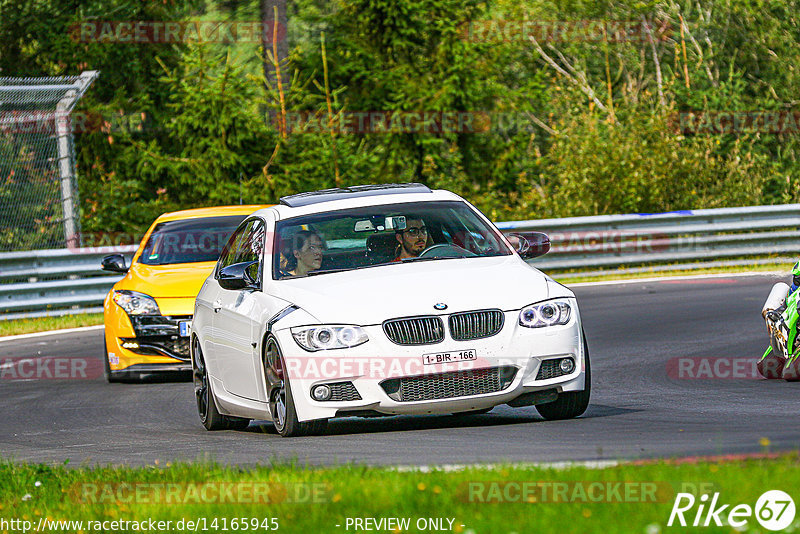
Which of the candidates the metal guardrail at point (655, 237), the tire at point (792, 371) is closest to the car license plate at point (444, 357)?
the tire at point (792, 371)

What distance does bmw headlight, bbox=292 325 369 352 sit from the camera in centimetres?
791

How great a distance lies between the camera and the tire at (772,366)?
33.6 ft

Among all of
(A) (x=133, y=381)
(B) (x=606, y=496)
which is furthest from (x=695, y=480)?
(A) (x=133, y=381)

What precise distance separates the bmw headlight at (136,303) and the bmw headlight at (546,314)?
18.1 feet

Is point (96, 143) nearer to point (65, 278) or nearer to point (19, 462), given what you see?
point (65, 278)

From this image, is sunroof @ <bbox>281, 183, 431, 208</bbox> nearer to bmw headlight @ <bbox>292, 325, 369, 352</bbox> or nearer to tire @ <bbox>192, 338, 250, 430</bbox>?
tire @ <bbox>192, 338, 250, 430</bbox>

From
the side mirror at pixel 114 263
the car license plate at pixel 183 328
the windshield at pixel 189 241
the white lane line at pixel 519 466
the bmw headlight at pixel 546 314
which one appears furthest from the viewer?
the windshield at pixel 189 241

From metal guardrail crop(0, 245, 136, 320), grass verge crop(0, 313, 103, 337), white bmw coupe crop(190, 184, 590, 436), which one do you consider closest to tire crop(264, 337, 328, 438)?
white bmw coupe crop(190, 184, 590, 436)

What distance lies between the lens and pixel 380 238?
9180 mm

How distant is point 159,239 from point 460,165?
63.0 ft

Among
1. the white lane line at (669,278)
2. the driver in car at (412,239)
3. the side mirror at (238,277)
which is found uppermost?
the driver in car at (412,239)

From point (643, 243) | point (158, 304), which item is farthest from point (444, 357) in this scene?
point (643, 243)

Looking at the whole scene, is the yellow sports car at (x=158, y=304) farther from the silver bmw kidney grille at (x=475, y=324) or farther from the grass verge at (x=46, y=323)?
the silver bmw kidney grille at (x=475, y=324)

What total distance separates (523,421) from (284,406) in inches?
58.7
